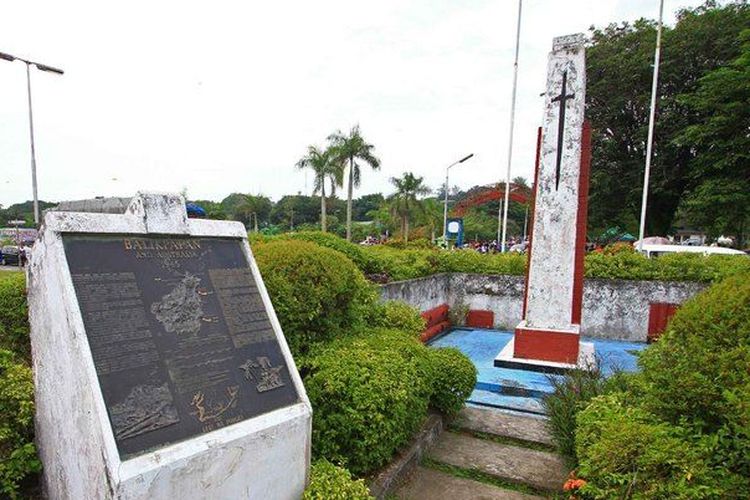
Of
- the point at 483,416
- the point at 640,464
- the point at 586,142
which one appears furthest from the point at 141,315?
the point at 586,142

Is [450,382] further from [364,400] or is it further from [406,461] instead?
[364,400]

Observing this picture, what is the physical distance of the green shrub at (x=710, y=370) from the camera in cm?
264

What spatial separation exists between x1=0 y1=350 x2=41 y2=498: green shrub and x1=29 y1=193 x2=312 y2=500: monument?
0.10 metres

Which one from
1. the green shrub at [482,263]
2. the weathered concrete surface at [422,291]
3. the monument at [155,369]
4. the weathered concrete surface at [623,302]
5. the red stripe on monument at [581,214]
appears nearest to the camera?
the monument at [155,369]

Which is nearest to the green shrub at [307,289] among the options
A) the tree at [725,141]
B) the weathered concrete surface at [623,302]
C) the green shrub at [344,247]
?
the green shrub at [344,247]

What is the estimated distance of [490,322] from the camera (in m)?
10.6

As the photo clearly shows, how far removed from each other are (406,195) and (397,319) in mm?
29889

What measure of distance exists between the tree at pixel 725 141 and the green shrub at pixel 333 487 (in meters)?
18.7

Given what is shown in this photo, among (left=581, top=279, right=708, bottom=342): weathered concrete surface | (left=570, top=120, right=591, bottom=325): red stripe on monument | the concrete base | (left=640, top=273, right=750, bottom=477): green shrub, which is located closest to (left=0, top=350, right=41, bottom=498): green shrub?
(left=640, top=273, right=750, bottom=477): green shrub

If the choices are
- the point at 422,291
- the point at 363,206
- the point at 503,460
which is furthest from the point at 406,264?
the point at 363,206

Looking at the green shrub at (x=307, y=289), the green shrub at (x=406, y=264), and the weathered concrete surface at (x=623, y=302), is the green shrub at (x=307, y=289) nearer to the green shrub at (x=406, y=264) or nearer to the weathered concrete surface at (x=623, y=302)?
the green shrub at (x=406, y=264)

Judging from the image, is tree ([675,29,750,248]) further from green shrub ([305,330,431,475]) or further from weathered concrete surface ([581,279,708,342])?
green shrub ([305,330,431,475])

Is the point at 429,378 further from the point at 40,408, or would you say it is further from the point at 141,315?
the point at 40,408

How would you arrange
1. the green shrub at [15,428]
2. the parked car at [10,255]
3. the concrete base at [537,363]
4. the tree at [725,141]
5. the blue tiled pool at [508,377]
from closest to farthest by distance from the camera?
the green shrub at [15,428]
the blue tiled pool at [508,377]
the concrete base at [537,363]
the tree at [725,141]
the parked car at [10,255]
